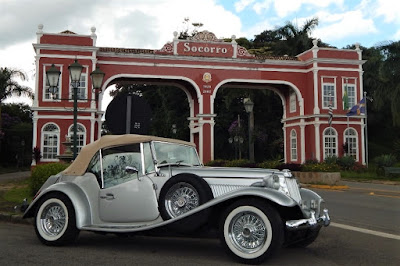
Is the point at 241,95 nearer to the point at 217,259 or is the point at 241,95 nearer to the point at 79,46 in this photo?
the point at 79,46

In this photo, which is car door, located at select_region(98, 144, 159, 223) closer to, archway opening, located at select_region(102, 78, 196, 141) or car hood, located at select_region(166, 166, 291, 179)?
car hood, located at select_region(166, 166, 291, 179)

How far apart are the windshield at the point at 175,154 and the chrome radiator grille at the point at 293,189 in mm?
1663

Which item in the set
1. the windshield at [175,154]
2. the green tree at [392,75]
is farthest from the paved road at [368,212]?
the green tree at [392,75]

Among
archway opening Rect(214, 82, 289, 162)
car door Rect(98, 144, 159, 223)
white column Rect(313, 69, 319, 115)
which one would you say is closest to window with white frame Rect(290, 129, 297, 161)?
white column Rect(313, 69, 319, 115)

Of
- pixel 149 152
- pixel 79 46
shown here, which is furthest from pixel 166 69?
pixel 149 152

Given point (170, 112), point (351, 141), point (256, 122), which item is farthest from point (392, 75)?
point (170, 112)

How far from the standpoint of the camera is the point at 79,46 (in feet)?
91.7

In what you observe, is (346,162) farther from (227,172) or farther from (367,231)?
(227,172)

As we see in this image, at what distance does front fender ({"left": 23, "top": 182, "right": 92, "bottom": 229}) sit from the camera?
6.29 meters

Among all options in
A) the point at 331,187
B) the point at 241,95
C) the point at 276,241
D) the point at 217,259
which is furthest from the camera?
the point at 241,95

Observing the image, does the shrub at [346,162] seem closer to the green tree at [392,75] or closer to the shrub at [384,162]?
the shrub at [384,162]

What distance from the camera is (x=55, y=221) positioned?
6480 millimetres

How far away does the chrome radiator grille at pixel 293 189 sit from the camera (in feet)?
19.1

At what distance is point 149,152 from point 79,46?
23394 mm
